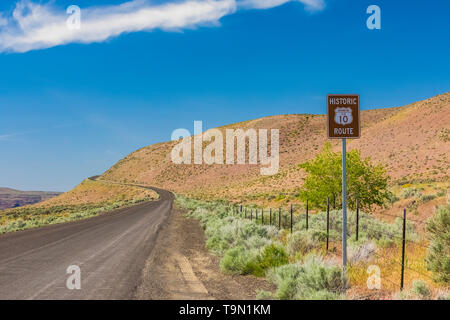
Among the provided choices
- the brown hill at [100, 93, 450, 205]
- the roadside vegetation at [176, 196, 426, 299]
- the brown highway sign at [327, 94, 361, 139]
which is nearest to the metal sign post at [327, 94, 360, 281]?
the brown highway sign at [327, 94, 361, 139]

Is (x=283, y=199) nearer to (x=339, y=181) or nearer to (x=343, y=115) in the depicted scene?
(x=339, y=181)

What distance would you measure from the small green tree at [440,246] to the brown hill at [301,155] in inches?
1649

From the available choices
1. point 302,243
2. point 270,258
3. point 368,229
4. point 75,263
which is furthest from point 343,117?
point 75,263

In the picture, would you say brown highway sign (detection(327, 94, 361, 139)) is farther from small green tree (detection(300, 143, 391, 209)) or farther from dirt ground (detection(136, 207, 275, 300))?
small green tree (detection(300, 143, 391, 209))

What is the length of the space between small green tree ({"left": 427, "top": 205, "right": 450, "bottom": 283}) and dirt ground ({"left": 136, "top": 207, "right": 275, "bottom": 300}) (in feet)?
12.6

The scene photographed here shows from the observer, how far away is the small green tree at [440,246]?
860 centimetres

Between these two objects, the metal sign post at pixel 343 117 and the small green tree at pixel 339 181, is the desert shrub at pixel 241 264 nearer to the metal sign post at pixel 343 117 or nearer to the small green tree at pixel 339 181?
the metal sign post at pixel 343 117

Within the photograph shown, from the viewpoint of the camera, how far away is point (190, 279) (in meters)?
10.3

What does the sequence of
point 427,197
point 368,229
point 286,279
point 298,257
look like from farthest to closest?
point 427,197
point 368,229
point 298,257
point 286,279

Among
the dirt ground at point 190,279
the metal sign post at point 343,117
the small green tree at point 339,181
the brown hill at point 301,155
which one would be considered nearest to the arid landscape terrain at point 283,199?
the dirt ground at point 190,279

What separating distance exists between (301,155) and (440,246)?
112054 millimetres

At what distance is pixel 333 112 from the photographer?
896 cm

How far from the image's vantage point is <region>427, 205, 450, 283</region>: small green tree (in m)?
8.60
